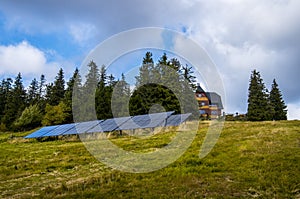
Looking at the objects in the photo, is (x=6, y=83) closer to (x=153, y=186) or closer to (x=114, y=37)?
(x=114, y=37)

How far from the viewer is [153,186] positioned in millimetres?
7480

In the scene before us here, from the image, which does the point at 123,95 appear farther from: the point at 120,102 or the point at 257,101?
the point at 257,101

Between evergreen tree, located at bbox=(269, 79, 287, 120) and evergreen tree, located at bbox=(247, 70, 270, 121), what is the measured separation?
5.79 m

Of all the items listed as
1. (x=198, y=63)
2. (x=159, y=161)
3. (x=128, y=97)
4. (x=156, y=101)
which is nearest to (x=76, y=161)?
(x=159, y=161)

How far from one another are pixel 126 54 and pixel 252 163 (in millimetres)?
10370

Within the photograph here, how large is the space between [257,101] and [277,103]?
29.7ft

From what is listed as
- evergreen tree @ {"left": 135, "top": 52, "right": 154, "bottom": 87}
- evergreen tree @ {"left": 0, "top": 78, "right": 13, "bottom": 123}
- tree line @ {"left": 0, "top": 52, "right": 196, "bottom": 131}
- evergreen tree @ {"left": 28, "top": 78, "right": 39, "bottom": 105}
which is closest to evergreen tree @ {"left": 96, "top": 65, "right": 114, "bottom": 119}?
tree line @ {"left": 0, "top": 52, "right": 196, "bottom": 131}

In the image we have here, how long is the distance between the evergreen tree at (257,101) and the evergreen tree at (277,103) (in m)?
5.79

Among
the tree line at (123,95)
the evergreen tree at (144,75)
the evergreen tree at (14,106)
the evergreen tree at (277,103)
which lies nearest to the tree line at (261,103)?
the evergreen tree at (277,103)

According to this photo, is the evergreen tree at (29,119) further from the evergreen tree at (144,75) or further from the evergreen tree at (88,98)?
the evergreen tree at (144,75)

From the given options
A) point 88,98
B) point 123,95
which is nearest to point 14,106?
point 88,98

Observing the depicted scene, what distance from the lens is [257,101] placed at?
49625mm

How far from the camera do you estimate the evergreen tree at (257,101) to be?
48.0 metres

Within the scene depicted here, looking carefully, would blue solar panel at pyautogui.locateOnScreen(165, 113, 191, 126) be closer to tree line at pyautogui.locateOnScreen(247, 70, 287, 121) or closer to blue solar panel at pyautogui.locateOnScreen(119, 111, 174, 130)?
blue solar panel at pyautogui.locateOnScreen(119, 111, 174, 130)
